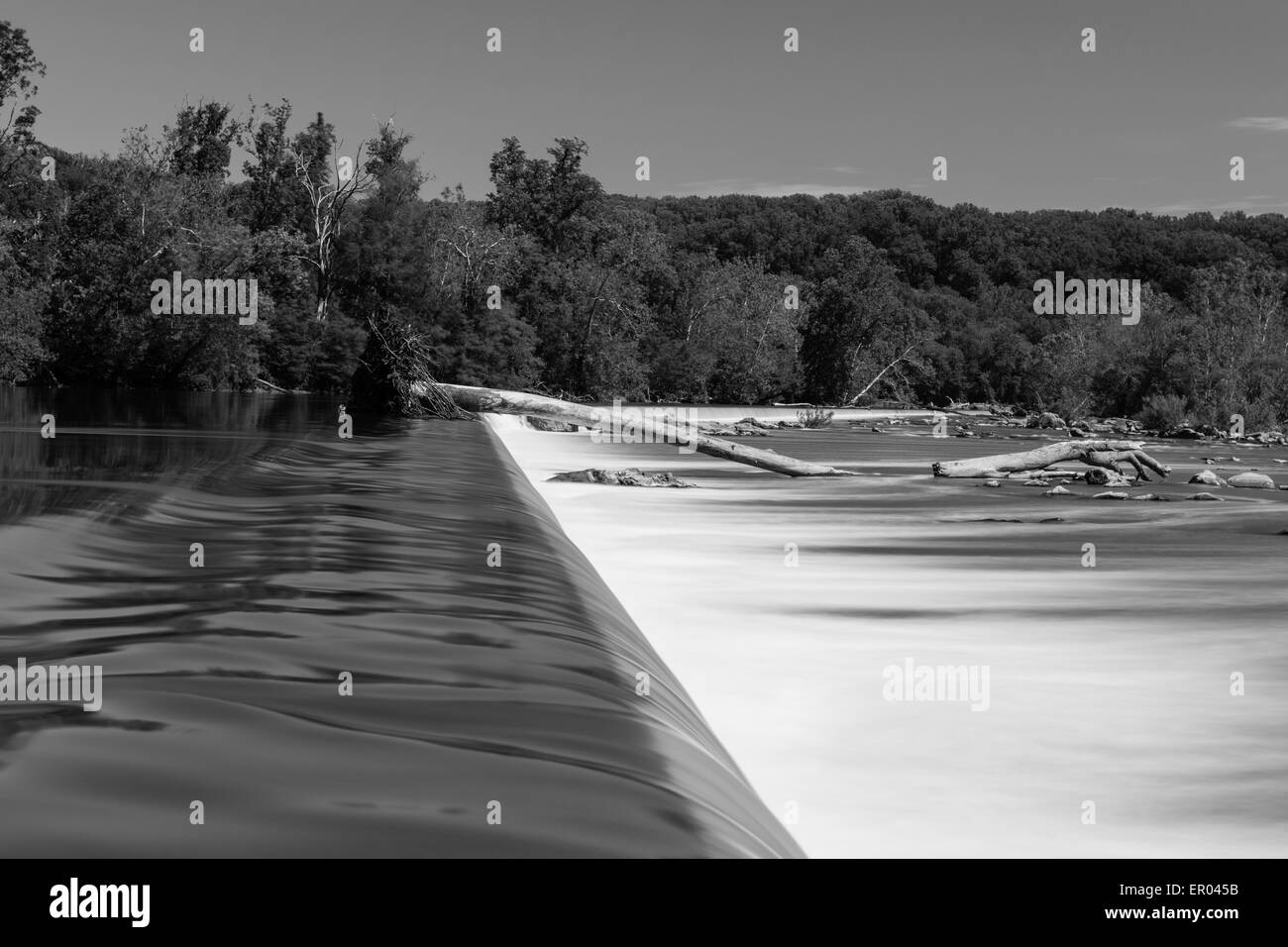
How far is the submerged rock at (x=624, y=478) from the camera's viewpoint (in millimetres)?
18312

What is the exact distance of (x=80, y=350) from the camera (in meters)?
44.4

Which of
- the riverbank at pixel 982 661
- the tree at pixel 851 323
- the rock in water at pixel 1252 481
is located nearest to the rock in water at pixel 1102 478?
the rock in water at pixel 1252 481

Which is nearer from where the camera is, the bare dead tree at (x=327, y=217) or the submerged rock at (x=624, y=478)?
the submerged rock at (x=624, y=478)

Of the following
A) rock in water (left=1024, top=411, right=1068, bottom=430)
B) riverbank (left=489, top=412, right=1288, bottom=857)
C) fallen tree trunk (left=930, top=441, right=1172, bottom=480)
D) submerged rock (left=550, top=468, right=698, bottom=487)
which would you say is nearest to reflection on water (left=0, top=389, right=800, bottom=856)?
riverbank (left=489, top=412, right=1288, bottom=857)

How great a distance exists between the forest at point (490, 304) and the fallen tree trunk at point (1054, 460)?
71.3 ft

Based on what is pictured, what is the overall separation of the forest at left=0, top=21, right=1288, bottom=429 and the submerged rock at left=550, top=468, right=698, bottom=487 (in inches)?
788

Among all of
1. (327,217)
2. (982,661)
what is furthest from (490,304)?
(982,661)

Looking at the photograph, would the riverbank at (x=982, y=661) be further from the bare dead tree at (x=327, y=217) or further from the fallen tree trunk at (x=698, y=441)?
the bare dead tree at (x=327, y=217)

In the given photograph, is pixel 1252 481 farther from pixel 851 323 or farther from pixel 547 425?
pixel 851 323

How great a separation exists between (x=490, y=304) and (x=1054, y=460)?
34224 millimetres

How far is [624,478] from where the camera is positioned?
18438 mm

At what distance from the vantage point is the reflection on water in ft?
10.3

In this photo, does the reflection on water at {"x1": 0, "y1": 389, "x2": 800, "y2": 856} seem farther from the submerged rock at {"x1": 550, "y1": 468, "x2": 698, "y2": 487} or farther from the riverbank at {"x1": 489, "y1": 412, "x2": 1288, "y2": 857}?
the submerged rock at {"x1": 550, "y1": 468, "x2": 698, "y2": 487}
